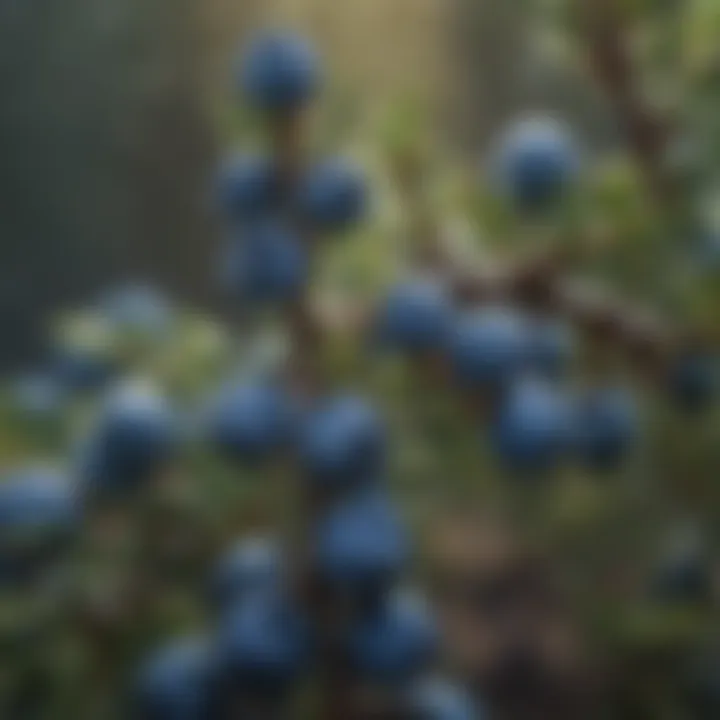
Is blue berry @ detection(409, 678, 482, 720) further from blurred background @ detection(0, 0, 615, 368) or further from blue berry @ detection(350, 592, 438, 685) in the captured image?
blurred background @ detection(0, 0, 615, 368)

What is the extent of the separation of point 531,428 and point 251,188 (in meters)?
0.10

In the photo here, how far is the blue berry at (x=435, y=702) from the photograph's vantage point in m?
0.48

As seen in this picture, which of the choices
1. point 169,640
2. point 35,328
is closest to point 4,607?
point 169,640

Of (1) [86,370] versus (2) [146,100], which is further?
(2) [146,100]

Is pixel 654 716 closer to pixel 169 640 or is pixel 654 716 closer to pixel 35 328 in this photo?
pixel 169 640

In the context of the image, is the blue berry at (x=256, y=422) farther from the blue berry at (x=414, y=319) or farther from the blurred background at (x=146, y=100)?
the blurred background at (x=146, y=100)

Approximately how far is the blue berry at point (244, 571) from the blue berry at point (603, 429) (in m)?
0.10

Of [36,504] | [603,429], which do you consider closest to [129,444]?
[36,504]

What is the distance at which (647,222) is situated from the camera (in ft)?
1.72

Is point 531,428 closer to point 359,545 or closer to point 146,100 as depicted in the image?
point 359,545

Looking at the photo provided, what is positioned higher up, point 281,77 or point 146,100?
point 146,100

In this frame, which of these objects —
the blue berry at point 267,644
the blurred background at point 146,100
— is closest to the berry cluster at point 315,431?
the blue berry at point 267,644

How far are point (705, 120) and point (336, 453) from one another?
15 centimetres

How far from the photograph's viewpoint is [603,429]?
1.69ft
